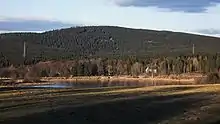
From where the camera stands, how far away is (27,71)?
179 metres

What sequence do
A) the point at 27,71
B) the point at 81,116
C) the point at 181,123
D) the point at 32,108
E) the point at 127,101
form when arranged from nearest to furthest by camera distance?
1. the point at 181,123
2. the point at 81,116
3. the point at 32,108
4. the point at 127,101
5. the point at 27,71

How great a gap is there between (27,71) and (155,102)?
466 feet

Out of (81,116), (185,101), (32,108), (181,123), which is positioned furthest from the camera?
(185,101)

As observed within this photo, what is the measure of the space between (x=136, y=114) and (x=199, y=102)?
13596 mm

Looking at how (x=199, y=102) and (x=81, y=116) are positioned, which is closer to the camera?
(x=81, y=116)

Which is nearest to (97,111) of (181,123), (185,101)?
(181,123)

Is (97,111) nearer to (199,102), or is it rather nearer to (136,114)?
(136,114)

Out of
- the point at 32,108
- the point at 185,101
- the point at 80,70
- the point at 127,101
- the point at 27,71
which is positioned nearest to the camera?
the point at 32,108

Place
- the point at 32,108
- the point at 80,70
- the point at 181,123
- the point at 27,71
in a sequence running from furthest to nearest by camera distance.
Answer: the point at 80,70
the point at 27,71
the point at 32,108
the point at 181,123

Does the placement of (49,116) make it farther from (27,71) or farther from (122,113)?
(27,71)

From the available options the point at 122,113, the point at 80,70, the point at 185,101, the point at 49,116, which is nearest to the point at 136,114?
the point at 122,113

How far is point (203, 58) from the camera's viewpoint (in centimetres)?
18725

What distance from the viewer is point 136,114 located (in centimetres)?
3219

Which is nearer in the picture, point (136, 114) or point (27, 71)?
point (136, 114)
